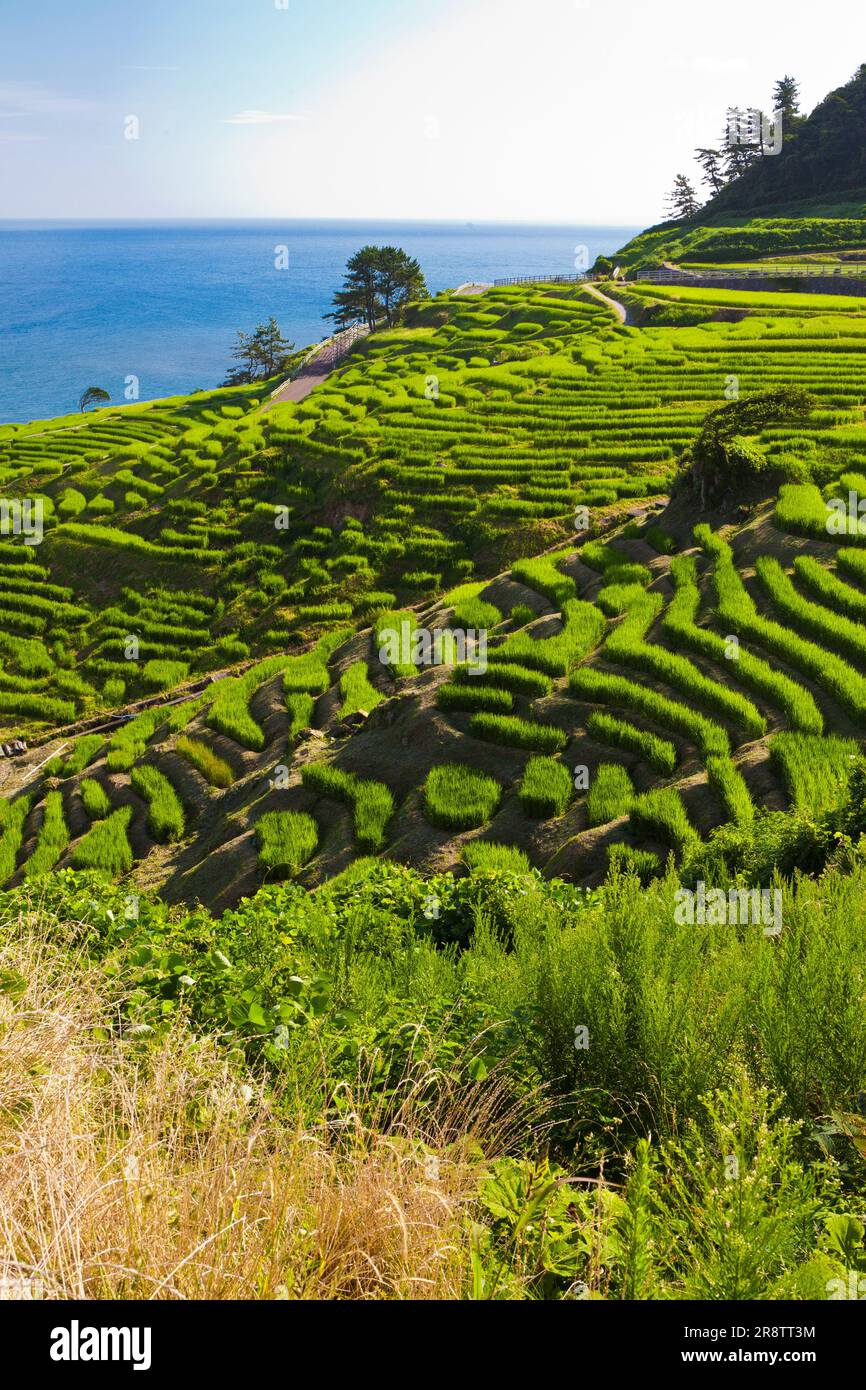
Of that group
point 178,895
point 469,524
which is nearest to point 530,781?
point 178,895

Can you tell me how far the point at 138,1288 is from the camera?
370 cm

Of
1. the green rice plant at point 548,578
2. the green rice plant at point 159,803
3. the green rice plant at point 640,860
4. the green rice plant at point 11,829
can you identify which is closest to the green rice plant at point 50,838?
the green rice plant at point 11,829

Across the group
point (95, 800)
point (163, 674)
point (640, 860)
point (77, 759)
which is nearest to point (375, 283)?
point (163, 674)

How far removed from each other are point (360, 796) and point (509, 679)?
12.0 ft

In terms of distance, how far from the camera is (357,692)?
2131 cm

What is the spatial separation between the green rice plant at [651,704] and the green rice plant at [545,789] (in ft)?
5.60

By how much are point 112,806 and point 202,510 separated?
70.6 feet

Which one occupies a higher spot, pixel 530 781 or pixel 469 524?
pixel 469 524

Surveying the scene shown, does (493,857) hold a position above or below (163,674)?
below

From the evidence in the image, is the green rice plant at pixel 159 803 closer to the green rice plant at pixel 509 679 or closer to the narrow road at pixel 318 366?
the green rice plant at pixel 509 679

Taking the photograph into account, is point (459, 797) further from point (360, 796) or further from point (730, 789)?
point (730, 789)

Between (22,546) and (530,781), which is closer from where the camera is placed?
(530,781)

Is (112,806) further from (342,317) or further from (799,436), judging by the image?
(342,317)


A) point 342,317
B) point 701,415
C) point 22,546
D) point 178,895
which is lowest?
point 178,895
